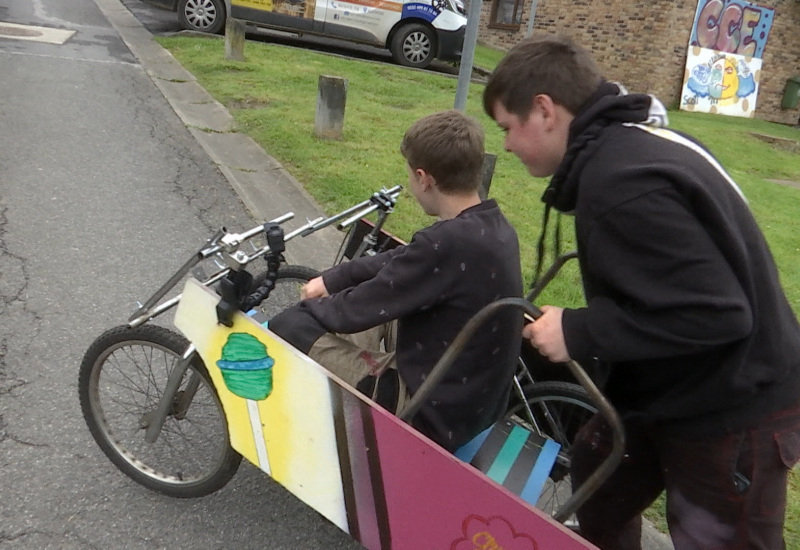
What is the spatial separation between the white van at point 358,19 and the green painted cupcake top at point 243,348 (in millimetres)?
10706

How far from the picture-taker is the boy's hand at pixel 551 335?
1427 millimetres

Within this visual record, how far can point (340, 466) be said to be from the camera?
1.83 meters

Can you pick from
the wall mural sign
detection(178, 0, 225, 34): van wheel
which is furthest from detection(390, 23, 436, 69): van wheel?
the wall mural sign

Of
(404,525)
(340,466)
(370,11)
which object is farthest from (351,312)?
(370,11)

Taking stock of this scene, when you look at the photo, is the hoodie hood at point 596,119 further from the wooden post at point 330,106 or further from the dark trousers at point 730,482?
the wooden post at point 330,106

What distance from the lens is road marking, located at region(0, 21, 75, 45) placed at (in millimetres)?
9680

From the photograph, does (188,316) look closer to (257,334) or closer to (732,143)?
(257,334)

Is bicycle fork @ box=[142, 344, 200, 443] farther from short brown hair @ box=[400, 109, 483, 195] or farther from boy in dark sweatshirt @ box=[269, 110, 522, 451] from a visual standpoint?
short brown hair @ box=[400, 109, 483, 195]

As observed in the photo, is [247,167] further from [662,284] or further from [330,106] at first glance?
[662,284]

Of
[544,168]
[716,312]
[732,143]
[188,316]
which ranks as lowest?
[732,143]

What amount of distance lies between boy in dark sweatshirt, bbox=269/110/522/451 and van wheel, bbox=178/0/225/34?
10.6m

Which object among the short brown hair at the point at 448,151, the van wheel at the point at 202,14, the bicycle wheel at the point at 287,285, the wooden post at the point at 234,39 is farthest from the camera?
the van wheel at the point at 202,14

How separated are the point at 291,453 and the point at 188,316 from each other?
51cm

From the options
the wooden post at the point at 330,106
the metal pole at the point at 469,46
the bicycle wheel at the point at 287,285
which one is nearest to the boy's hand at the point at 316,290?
the bicycle wheel at the point at 287,285
